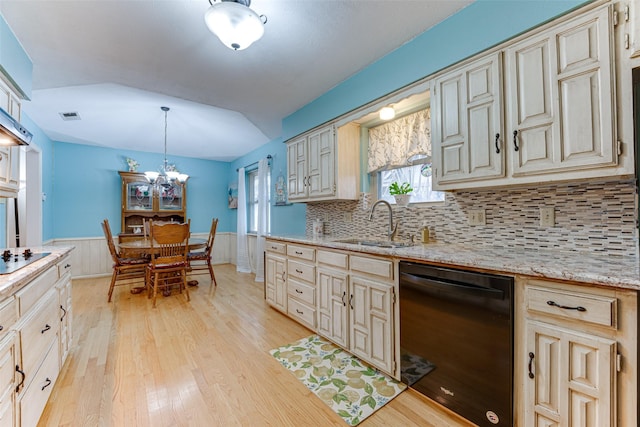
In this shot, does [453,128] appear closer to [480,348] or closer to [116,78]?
[480,348]

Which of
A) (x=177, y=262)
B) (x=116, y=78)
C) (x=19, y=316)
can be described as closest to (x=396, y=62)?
(x=116, y=78)

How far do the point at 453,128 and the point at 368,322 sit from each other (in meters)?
1.50

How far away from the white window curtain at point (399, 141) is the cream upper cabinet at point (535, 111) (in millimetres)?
438

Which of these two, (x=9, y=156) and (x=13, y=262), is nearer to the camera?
(x=13, y=262)

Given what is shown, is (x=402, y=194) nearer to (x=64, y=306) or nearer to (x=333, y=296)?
(x=333, y=296)

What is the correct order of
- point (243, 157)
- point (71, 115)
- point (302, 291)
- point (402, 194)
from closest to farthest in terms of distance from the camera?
point (402, 194), point (302, 291), point (71, 115), point (243, 157)

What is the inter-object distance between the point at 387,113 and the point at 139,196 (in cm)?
509

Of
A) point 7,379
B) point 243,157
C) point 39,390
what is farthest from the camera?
point 243,157

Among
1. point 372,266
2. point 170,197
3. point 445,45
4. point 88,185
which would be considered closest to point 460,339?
point 372,266

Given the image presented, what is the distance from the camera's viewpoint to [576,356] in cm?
109

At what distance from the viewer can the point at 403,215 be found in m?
2.46

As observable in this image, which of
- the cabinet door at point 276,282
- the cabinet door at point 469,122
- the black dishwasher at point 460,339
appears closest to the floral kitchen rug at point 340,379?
the black dishwasher at point 460,339

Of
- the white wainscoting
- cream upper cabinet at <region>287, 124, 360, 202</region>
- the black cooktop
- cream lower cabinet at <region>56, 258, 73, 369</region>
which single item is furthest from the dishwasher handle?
the white wainscoting

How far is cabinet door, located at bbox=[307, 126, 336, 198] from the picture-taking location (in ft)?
9.43
